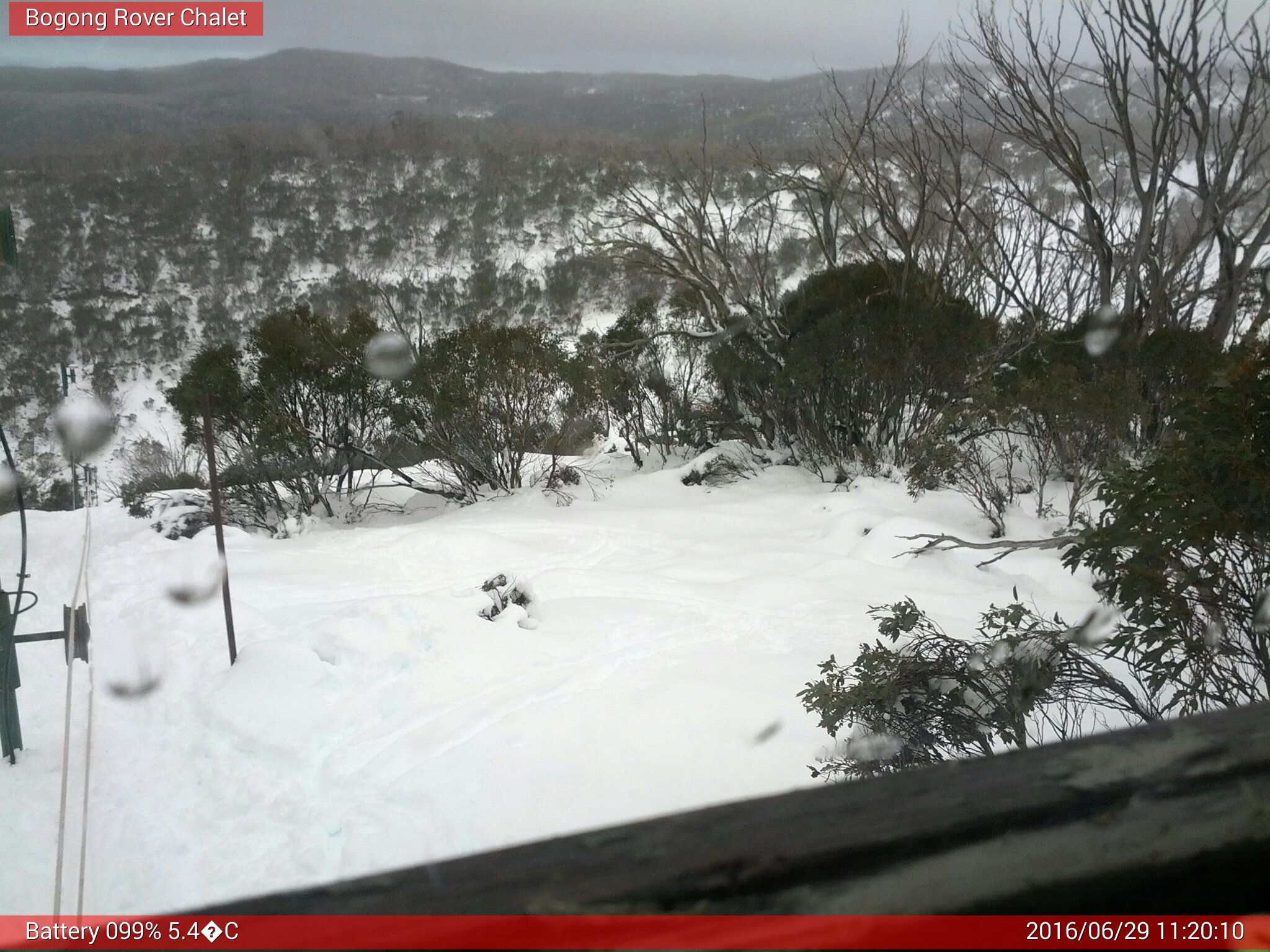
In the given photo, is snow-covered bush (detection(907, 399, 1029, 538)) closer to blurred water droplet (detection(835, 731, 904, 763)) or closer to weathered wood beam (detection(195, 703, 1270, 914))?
blurred water droplet (detection(835, 731, 904, 763))

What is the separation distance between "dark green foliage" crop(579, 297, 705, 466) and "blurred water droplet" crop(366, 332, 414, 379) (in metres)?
1.91

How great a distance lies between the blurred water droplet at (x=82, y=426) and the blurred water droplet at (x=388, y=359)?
2.30 m

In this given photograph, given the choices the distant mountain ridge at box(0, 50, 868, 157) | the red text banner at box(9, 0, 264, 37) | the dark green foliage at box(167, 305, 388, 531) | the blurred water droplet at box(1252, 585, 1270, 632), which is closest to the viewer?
the blurred water droplet at box(1252, 585, 1270, 632)

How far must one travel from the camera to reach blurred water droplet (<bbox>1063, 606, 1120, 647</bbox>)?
2.18 m

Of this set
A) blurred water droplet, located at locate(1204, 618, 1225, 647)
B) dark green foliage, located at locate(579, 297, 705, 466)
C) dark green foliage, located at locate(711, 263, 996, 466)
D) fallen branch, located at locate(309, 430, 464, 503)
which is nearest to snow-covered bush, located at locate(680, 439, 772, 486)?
dark green foliage, located at locate(711, 263, 996, 466)

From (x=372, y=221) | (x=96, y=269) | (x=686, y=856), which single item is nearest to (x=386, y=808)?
(x=686, y=856)

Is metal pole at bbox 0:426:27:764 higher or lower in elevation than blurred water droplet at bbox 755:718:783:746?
higher

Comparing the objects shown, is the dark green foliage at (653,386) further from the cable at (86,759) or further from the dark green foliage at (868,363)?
the cable at (86,759)

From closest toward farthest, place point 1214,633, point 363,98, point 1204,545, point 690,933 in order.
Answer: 1. point 690,933
2. point 1204,545
3. point 1214,633
4. point 363,98

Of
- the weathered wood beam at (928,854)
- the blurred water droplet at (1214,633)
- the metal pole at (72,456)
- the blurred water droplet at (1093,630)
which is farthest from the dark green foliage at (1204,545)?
the metal pole at (72,456)

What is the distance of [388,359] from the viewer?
8.22 m

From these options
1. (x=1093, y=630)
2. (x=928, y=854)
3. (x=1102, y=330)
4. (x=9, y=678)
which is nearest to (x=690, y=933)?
(x=928, y=854)

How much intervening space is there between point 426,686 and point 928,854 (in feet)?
10.7

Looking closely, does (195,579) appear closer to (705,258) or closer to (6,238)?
(6,238)
